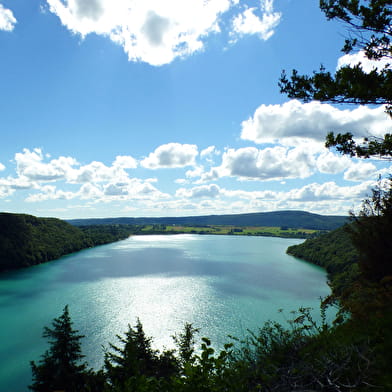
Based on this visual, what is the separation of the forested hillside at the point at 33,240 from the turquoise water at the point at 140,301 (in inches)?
238

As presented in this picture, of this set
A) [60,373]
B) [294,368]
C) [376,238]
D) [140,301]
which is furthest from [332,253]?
[294,368]

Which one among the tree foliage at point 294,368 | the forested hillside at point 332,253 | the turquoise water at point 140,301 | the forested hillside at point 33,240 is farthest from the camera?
the forested hillside at point 33,240

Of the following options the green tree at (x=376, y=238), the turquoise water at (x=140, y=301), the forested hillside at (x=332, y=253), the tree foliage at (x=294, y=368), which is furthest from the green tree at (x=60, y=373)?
the forested hillside at (x=332, y=253)

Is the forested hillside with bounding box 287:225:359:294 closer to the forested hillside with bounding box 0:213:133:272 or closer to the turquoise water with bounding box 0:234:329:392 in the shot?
the turquoise water with bounding box 0:234:329:392

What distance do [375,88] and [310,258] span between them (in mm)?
73939

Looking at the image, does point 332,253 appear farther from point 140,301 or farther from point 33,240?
point 33,240

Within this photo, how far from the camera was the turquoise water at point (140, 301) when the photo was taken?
82.3ft

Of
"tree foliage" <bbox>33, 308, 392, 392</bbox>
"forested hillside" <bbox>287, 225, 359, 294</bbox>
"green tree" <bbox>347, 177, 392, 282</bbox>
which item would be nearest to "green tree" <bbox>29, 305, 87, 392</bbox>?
"tree foliage" <bbox>33, 308, 392, 392</bbox>

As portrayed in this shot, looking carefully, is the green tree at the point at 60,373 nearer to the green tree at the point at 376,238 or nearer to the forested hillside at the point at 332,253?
the green tree at the point at 376,238

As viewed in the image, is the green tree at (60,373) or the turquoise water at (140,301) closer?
the green tree at (60,373)

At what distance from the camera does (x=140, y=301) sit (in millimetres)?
37906

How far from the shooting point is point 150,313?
33.0 m

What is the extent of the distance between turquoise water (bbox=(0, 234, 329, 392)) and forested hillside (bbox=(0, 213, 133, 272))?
6.05m

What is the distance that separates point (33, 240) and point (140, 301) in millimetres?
60565
